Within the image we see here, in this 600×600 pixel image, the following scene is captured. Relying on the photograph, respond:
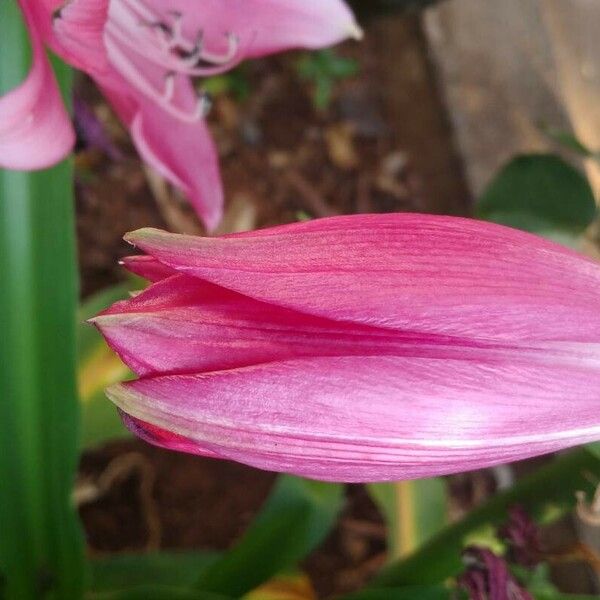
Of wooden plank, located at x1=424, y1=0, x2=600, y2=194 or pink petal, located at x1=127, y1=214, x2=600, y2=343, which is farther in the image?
wooden plank, located at x1=424, y1=0, x2=600, y2=194

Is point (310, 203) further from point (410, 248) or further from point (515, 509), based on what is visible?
point (410, 248)

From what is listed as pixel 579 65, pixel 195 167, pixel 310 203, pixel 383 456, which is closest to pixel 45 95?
pixel 195 167

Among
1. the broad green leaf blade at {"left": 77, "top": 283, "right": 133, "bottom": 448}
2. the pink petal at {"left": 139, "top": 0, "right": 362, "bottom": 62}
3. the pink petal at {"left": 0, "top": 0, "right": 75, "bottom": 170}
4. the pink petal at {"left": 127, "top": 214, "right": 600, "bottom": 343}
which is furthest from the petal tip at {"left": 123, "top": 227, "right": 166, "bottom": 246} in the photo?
the broad green leaf blade at {"left": 77, "top": 283, "right": 133, "bottom": 448}

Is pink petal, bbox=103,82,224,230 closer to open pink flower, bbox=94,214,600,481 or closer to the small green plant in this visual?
open pink flower, bbox=94,214,600,481

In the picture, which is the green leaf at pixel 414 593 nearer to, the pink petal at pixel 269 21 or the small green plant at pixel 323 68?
the pink petal at pixel 269 21

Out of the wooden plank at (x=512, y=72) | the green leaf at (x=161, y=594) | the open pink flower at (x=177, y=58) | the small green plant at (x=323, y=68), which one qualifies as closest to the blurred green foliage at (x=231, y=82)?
the small green plant at (x=323, y=68)
